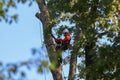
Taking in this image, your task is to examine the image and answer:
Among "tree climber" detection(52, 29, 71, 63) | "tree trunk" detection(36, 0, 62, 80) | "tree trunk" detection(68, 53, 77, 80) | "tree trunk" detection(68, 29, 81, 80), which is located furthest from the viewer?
"tree trunk" detection(68, 53, 77, 80)

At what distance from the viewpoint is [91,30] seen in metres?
15.3

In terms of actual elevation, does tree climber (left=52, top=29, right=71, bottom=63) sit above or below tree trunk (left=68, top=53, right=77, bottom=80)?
below

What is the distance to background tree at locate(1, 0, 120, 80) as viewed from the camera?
1442 centimetres

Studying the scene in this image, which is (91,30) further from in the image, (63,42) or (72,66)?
(72,66)

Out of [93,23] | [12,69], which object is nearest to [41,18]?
[93,23]

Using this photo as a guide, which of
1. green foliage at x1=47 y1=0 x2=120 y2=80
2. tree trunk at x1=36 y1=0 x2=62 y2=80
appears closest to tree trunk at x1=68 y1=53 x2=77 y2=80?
green foliage at x1=47 y1=0 x2=120 y2=80

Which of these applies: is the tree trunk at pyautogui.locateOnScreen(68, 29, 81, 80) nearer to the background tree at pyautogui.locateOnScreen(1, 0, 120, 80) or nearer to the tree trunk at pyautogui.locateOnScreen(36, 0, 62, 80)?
the background tree at pyautogui.locateOnScreen(1, 0, 120, 80)

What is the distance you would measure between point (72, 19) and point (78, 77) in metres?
2.09

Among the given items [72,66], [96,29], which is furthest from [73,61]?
[96,29]

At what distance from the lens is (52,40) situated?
14.9 meters

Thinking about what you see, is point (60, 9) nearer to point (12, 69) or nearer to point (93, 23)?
point (93, 23)

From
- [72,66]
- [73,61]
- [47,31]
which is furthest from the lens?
[72,66]

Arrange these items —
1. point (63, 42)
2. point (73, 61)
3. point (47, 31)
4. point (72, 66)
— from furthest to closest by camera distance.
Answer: point (72, 66)
point (73, 61)
point (47, 31)
point (63, 42)

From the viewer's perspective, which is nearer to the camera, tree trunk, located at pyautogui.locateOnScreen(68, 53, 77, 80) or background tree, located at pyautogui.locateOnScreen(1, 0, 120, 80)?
background tree, located at pyautogui.locateOnScreen(1, 0, 120, 80)
